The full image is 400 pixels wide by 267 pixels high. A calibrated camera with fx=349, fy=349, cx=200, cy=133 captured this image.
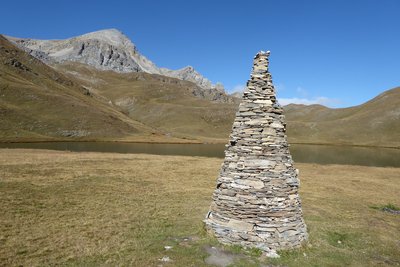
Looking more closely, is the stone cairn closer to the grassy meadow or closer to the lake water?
the grassy meadow

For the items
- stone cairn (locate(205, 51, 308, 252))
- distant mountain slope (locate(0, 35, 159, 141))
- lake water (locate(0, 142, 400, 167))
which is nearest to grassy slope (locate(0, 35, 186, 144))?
distant mountain slope (locate(0, 35, 159, 141))

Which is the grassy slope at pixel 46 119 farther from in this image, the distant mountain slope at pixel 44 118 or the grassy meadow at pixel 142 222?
the grassy meadow at pixel 142 222

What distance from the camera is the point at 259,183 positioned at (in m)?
17.9

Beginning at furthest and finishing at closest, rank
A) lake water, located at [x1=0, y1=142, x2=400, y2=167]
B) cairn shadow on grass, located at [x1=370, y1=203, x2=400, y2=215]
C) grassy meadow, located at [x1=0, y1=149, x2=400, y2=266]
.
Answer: lake water, located at [x1=0, y1=142, x2=400, y2=167]
cairn shadow on grass, located at [x1=370, y1=203, x2=400, y2=215]
grassy meadow, located at [x1=0, y1=149, x2=400, y2=266]

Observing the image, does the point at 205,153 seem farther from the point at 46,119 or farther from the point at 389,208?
the point at 46,119

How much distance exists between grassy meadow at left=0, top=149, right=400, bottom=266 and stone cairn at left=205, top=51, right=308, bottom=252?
862 millimetres

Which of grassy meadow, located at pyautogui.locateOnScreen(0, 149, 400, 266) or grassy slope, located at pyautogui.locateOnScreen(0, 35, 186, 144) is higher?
grassy slope, located at pyautogui.locateOnScreen(0, 35, 186, 144)

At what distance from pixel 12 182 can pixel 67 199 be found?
327 inches

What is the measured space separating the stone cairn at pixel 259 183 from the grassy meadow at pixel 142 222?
86 centimetres

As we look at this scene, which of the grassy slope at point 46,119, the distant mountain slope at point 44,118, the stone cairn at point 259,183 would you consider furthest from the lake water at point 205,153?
the stone cairn at point 259,183

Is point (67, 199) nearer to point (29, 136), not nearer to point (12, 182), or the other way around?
point (12, 182)

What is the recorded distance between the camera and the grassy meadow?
17.0m

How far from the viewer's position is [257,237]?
17656 mm

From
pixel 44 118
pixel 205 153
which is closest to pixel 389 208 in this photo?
pixel 205 153
